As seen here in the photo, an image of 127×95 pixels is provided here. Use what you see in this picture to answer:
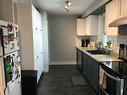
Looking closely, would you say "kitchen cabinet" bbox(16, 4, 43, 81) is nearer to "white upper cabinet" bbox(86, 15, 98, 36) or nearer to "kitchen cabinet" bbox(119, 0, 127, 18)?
"kitchen cabinet" bbox(119, 0, 127, 18)

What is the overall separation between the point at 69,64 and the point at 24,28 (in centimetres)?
385

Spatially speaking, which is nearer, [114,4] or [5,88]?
[5,88]

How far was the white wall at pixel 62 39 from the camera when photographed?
255 inches

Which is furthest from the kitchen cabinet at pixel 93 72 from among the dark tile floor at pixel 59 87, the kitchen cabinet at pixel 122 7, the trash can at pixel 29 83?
the trash can at pixel 29 83

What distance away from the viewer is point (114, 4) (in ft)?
8.99

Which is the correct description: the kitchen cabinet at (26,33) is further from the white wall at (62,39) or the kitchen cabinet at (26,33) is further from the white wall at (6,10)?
the white wall at (62,39)

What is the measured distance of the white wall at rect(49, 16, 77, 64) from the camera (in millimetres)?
6469

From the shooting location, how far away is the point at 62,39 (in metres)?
6.56

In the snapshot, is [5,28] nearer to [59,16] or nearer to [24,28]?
[24,28]

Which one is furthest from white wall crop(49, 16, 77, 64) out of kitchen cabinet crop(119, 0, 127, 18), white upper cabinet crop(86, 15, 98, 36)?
kitchen cabinet crop(119, 0, 127, 18)

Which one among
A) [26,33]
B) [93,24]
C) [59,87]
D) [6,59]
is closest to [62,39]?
[93,24]

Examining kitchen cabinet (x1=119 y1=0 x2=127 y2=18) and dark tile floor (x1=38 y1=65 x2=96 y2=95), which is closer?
kitchen cabinet (x1=119 y1=0 x2=127 y2=18)

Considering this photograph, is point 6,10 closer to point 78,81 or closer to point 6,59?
point 6,59

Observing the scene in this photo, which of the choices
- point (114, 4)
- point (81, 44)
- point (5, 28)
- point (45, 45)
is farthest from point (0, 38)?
point (81, 44)
